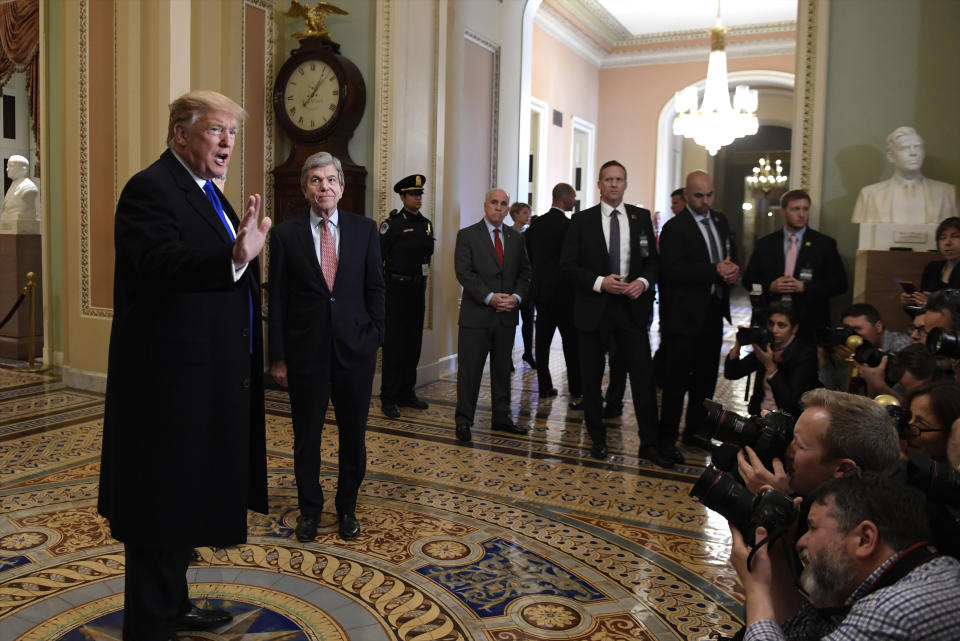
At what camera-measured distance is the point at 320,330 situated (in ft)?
10.1

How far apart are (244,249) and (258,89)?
459 centimetres

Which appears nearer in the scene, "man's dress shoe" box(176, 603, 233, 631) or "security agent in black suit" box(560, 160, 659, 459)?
"man's dress shoe" box(176, 603, 233, 631)

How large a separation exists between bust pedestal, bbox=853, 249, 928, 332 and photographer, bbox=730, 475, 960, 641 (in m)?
3.41

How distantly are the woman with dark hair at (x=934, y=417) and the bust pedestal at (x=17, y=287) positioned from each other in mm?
7056

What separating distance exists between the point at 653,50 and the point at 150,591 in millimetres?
12622

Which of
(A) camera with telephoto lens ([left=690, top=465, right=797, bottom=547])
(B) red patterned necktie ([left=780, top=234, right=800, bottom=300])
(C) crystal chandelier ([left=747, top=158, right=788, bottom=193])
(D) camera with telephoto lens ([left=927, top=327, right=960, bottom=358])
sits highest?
(C) crystal chandelier ([left=747, top=158, right=788, bottom=193])

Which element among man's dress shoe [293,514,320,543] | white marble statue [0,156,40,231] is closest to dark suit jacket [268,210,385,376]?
man's dress shoe [293,514,320,543]

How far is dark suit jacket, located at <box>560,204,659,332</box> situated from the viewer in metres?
4.24

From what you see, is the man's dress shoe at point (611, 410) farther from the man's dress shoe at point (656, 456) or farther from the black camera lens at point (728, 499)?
the black camera lens at point (728, 499)

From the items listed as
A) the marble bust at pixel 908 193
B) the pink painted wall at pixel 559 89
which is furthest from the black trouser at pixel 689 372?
the pink painted wall at pixel 559 89

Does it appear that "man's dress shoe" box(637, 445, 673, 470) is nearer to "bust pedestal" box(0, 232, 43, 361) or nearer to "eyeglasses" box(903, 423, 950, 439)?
"eyeglasses" box(903, 423, 950, 439)

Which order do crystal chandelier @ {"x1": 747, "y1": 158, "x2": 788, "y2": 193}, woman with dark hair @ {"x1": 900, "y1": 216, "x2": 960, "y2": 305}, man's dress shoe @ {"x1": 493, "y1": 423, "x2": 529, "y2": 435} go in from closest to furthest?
woman with dark hair @ {"x1": 900, "y1": 216, "x2": 960, "y2": 305} → man's dress shoe @ {"x1": 493, "y1": 423, "x2": 529, "y2": 435} → crystal chandelier @ {"x1": 747, "y1": 158, "x2": 788, "y2": 193}

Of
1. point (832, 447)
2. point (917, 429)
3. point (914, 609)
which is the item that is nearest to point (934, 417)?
point (917, 429)

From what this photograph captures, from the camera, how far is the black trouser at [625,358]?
13.9ft
